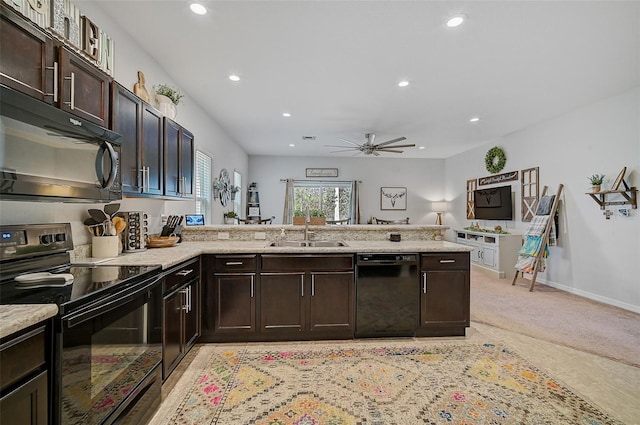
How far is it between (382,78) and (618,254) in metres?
3.85

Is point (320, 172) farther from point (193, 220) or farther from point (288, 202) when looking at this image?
point (193, 220)

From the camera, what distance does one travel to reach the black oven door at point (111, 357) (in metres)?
1.18

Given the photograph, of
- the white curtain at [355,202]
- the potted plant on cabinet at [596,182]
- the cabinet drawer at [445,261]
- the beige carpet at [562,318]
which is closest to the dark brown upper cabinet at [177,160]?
the cabinet drawer at [445,261]

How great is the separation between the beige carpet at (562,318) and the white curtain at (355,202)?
4.10 metres

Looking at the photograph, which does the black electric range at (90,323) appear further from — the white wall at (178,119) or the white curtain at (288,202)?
the white curtain at (288,202)

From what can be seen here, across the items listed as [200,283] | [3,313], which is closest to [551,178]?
[200,283]

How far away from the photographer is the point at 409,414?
185 centimetres

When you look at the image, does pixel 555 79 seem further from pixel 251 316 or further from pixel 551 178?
pixel 251 316

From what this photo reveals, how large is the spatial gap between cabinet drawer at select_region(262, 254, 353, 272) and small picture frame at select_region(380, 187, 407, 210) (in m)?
6.18

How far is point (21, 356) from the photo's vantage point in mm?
1003

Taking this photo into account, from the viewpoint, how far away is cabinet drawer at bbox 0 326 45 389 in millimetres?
930

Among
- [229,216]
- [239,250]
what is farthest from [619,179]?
[229,216]

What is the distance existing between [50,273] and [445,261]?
2.93 metres

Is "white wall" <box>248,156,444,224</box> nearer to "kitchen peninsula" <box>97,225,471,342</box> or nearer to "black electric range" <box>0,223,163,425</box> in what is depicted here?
"kitchen peninsula" <box>97,225,471,342</box>
